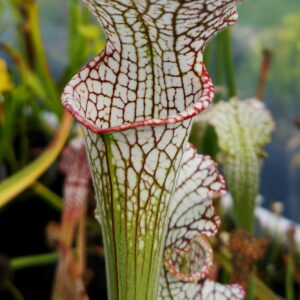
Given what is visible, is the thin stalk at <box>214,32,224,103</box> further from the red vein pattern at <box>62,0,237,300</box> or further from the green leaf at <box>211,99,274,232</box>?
the red vein pattern at <box>62,0,237,300</box>

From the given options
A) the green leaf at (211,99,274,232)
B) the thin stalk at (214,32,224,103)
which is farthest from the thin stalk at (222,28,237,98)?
the green leaf at (211,99,274,232)

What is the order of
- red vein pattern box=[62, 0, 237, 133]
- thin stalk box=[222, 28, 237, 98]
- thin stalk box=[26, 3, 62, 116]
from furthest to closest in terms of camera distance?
thin stalk box=[26, 3, 62, 116] → thin stalk box=[222, 28, 237, 98] → red vein pattern box=[62, 0, 237, 133]

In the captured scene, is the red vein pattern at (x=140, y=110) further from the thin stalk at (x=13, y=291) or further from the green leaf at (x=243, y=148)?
the thin stalk at (x=13, y=291)

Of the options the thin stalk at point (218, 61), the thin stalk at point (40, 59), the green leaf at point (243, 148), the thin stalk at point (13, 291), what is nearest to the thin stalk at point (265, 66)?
the thin stalk at point (218, 61)

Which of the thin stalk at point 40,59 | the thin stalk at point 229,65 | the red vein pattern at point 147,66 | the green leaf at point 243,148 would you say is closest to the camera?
the red vein pattern at point 147,66

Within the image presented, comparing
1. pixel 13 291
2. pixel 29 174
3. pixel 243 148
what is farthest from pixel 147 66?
pixel 13 291

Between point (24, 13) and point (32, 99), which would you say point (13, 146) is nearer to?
point (32, 99)

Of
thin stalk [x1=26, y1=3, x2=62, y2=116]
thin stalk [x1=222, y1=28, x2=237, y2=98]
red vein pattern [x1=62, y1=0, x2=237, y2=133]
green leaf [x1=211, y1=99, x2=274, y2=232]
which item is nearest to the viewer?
red vein pattern [x1=62, y1=0, x2=237, y2=133]

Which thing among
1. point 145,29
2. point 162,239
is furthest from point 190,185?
point 145,29
